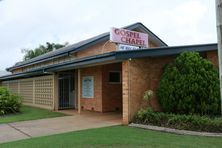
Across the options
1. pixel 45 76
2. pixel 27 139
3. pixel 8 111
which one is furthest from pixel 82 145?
pixel 45 76

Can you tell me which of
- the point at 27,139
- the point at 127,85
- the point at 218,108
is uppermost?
the point at 127,85

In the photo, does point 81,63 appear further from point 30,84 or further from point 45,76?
point 30,84

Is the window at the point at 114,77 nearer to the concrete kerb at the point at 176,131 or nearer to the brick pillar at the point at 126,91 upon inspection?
the brick pillar at the point at 126,91

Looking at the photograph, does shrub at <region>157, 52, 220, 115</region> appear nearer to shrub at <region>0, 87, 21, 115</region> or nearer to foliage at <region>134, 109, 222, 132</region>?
foliage at <region>134, 109, 222, 132</region>

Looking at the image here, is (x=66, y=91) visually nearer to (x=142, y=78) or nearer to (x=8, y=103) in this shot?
(x=8, y=103)

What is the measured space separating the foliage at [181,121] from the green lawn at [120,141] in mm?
830

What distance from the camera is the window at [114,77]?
724 inches

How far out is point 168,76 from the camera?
12.9 m

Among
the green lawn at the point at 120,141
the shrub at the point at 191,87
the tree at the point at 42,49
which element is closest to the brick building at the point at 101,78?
the shrub at the point at 191,87

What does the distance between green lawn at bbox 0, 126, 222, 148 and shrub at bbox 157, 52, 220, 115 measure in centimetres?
220

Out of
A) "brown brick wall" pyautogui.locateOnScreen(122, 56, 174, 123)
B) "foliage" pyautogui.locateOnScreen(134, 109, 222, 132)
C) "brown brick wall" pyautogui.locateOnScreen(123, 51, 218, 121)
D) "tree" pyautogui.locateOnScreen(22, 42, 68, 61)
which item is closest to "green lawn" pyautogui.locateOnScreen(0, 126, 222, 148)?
"foliage" pyautogui.locateOnScreen(134, 109, 222, 132)

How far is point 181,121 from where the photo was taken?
11.0 metres

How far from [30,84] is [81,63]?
34.1ft

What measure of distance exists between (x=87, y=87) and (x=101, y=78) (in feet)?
5.94
